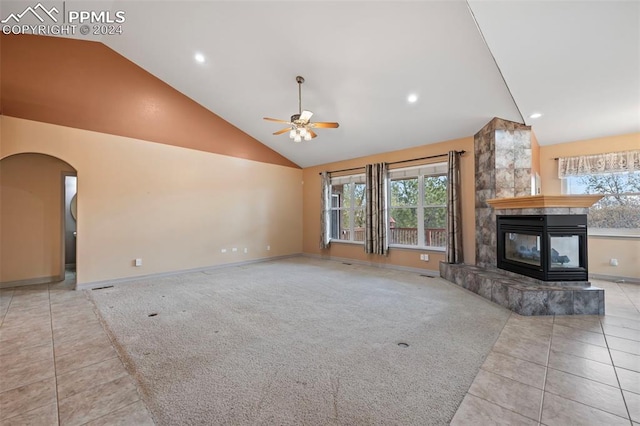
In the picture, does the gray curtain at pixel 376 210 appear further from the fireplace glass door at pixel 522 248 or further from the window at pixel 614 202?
the window at pixel 614 202

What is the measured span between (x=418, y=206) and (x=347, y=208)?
6.77 feet

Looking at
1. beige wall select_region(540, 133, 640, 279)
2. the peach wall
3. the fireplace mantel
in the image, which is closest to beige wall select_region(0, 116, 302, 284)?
the peach wall

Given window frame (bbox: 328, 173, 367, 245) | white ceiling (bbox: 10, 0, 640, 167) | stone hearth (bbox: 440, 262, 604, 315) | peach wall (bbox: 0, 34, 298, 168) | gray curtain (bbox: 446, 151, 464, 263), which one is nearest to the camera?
white ceiling (bbox: 10, 0, 640, 167)

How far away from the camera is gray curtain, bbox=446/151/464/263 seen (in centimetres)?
506

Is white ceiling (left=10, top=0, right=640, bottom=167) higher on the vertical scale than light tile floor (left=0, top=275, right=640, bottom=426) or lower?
higher

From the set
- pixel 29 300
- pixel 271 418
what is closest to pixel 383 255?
pixel 271 418

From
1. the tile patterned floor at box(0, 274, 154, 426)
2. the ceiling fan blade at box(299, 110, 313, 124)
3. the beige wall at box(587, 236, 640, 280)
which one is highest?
the ceiling fan blade at box(299, 110, 313, 124)

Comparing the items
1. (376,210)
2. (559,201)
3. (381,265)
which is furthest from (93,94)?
(559,201)

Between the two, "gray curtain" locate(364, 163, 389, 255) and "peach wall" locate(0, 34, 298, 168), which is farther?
"gray curtain" locate(364, 163, 389, 255)

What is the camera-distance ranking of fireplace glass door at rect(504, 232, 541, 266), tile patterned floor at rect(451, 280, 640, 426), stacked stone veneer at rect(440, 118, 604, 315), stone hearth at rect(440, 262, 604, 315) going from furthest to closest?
fireplace glass door at rect(504, 232, 541, 266)
stacked stone veneer at rect(440, 118, 604, 315)
stone hearth at rect(440, 262, 604, 315)
tile patterned floor at rect(451, 280, 640, 426)

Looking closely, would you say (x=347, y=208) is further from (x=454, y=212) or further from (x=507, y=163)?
(x=507, y=163)

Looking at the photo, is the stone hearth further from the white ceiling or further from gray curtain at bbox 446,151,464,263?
the white ceiling

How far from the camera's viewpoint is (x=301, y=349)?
2.44 metres

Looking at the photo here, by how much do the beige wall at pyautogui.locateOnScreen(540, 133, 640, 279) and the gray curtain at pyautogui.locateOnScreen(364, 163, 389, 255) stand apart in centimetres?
334
